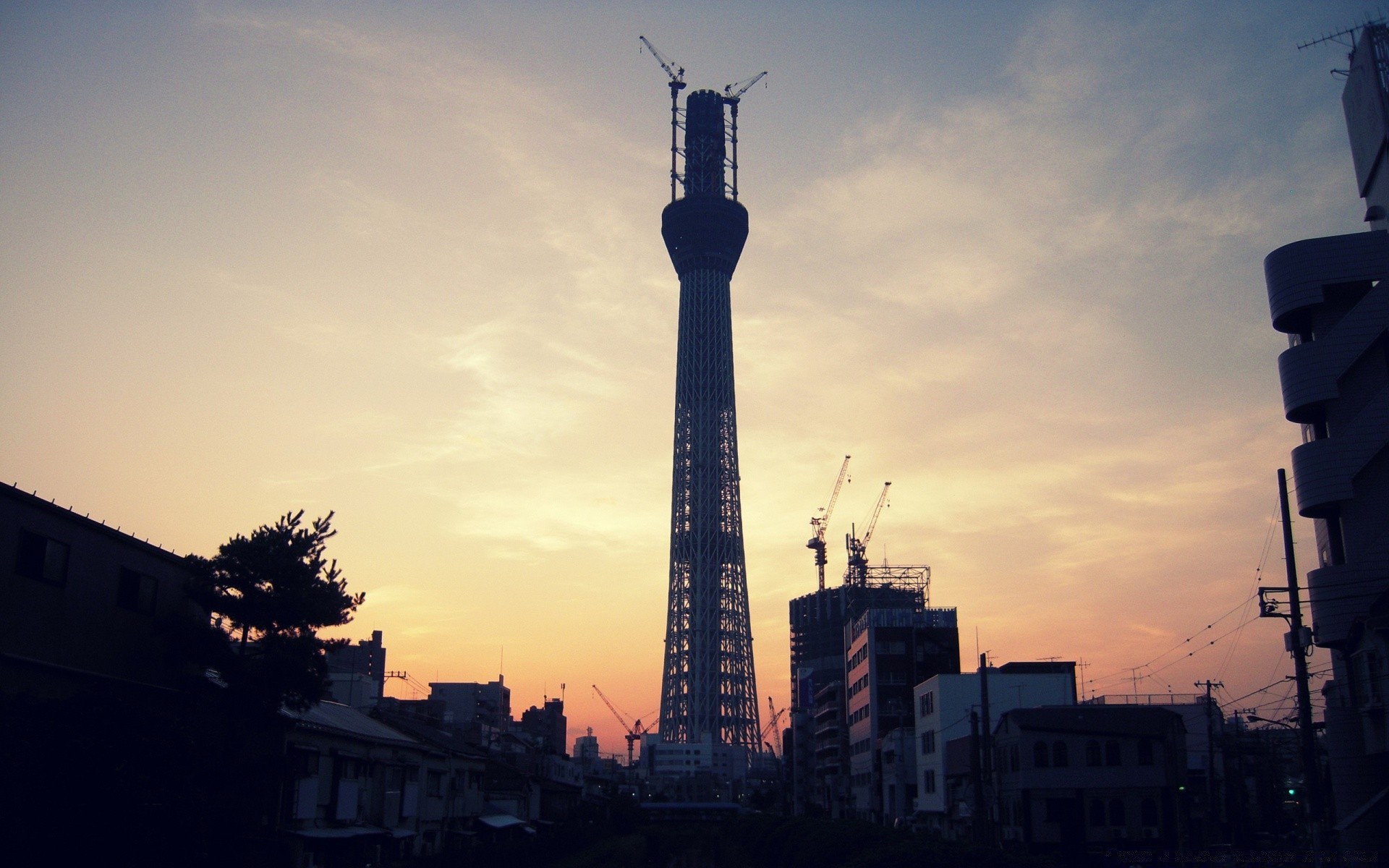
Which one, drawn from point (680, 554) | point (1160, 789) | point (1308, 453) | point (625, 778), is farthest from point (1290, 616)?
point (625, 778)

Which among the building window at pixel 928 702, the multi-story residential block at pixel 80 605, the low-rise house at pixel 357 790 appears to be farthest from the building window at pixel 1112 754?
the multi-story residential block at pixel 80 605

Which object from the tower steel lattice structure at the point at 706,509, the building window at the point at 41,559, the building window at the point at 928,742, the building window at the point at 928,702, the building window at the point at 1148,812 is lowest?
the building window at the point at 1148,812

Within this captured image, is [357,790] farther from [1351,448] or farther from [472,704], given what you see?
[472,704]

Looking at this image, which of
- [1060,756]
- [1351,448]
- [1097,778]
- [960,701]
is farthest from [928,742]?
[1351,448]

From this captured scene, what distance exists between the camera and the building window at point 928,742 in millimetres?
61250

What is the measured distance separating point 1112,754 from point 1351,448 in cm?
1856

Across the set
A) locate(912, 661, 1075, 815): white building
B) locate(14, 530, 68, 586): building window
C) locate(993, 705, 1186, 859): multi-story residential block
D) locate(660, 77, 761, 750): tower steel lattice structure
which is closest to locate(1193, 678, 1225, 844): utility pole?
locate(993, 705, 1186, 859): multi-story residential block

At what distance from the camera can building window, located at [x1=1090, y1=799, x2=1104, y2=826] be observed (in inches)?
1768

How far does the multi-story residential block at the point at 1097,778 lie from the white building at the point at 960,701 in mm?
11119

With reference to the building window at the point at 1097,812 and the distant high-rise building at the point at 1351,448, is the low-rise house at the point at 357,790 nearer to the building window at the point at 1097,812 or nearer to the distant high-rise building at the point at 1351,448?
the building window at the point at 1097,812

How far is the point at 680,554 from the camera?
128625 mm

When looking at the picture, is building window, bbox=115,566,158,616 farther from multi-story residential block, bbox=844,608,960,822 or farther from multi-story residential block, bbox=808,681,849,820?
multi-story residential block, bbox=808,681,849,820

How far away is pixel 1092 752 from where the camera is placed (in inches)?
1795

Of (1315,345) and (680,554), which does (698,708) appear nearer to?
(680,554)
